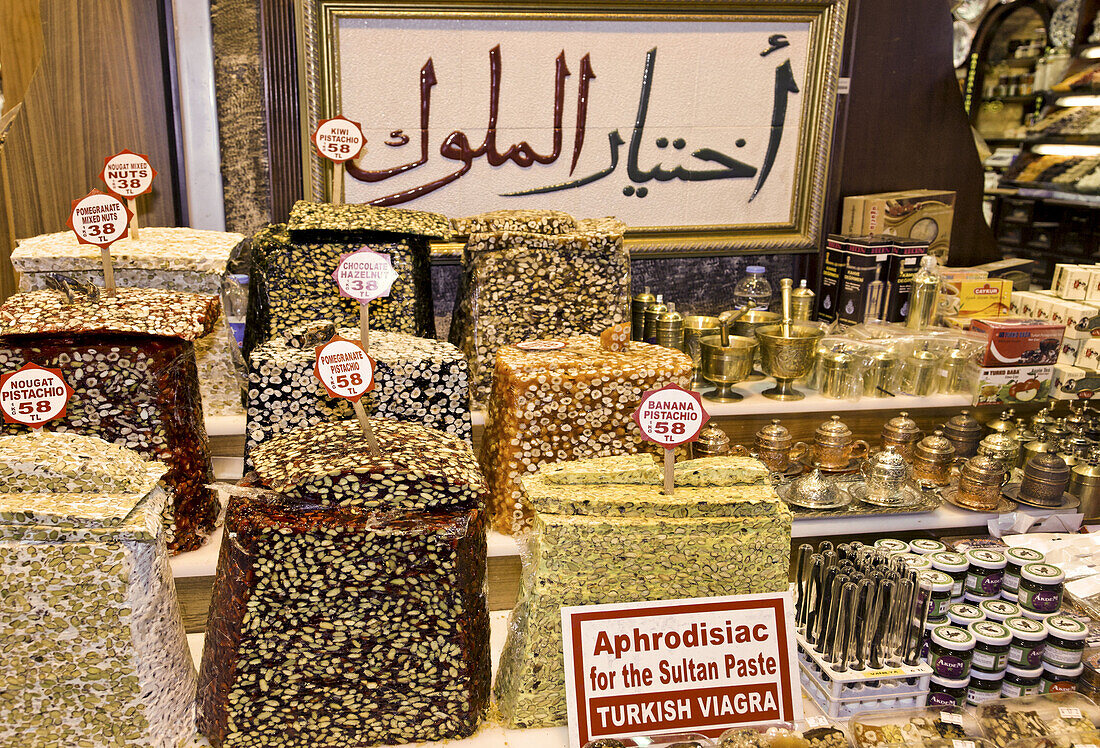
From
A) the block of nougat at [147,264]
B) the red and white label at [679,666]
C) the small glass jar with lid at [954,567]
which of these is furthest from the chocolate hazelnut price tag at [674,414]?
the block of nougat at [147,264]

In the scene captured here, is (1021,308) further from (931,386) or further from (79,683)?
(79,683)

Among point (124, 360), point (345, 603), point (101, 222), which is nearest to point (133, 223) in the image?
point (101, 222)

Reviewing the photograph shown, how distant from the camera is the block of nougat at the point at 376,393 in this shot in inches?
68.0

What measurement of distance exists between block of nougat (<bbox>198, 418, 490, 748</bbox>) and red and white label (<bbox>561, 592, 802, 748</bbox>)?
0.20 metres

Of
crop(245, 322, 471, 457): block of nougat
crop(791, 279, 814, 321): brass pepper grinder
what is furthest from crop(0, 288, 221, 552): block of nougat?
crop(791, 279, 814, 321): brass pepper grinder

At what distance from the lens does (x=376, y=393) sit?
5.73 feet

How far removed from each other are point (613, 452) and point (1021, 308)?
6.29ft

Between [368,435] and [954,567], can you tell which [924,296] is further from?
[368,435]

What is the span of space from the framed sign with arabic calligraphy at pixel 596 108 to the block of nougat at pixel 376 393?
3.84 ft

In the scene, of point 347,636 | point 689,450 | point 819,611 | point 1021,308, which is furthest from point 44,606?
point 1021,308

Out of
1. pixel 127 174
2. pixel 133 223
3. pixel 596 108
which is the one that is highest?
pixel 596 108

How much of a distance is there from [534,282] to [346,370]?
2.82ft

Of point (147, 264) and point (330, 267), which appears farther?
point (330, 267)

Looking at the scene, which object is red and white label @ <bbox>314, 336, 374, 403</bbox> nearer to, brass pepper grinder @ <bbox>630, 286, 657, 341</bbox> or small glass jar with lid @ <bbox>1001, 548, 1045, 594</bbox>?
brass pepper grinder @ <bbox>630, 286, 657, 341</bbox>
